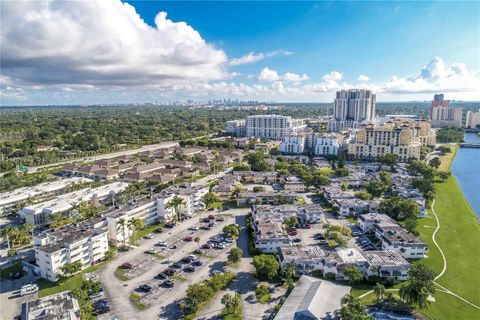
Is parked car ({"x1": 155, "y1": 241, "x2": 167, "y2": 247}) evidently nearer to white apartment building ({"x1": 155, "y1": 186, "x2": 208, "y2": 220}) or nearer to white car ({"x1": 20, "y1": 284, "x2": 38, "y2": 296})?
white apartment building ({"x1": 155, "y1": 186, "x2": 208, "y2": 220})

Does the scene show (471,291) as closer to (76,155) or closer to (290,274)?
(290,274)

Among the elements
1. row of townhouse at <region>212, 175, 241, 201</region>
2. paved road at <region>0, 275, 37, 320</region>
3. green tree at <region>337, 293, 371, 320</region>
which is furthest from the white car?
row of townhouse at <region>212, 175, 241, 201</region>

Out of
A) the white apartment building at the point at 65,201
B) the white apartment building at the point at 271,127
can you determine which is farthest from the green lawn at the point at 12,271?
the white apartment building at the point at 271,127

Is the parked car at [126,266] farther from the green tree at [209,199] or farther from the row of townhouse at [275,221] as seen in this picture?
the green tree at [209,199]

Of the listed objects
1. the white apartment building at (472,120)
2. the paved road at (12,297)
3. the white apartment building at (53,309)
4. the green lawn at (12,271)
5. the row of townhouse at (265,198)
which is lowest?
the paved road at (12,297)

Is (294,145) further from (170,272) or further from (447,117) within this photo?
(447,117)

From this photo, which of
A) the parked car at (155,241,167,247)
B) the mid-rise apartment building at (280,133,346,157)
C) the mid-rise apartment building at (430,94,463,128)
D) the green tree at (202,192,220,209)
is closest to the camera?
the parked car at (155,241,167,247)
